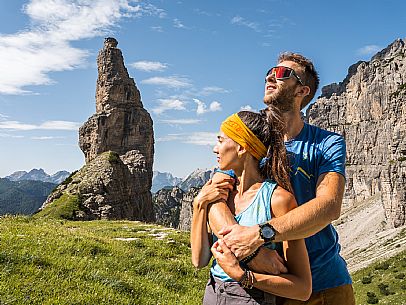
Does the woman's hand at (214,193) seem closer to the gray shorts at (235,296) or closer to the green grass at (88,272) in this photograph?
the gray shorts at (235,296)

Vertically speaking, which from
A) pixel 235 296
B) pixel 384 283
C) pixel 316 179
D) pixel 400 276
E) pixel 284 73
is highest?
pixel 284 73

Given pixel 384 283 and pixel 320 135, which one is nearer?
pixel 320 135

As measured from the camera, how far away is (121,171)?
63500 millimetres

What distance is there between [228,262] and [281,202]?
0.85m

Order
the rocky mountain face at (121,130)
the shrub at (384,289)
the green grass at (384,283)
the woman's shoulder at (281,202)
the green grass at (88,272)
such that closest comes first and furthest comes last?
the woman's shoulder at (281,202), the green grass at (88,272), the green grass at (384,283), the shrub at (384,289), the rocky mountain face at (121,130)

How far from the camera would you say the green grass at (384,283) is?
5241 centimetres

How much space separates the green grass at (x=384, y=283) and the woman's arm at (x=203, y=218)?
5047cm

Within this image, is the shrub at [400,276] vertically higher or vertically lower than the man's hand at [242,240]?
lower

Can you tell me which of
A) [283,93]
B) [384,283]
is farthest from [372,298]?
[283,93]

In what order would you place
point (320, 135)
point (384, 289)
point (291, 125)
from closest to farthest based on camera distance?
1. point (320, 135)
2. point (291, 125)
3. point (384, 289)

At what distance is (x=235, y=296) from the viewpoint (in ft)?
14.8

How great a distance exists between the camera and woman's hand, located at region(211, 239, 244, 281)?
437cm

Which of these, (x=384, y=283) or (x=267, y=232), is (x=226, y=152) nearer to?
(x=267, y=232)

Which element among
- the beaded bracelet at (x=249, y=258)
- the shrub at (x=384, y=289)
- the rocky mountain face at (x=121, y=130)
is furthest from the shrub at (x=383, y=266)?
the beaded bracelet at (x=249, y=258)
